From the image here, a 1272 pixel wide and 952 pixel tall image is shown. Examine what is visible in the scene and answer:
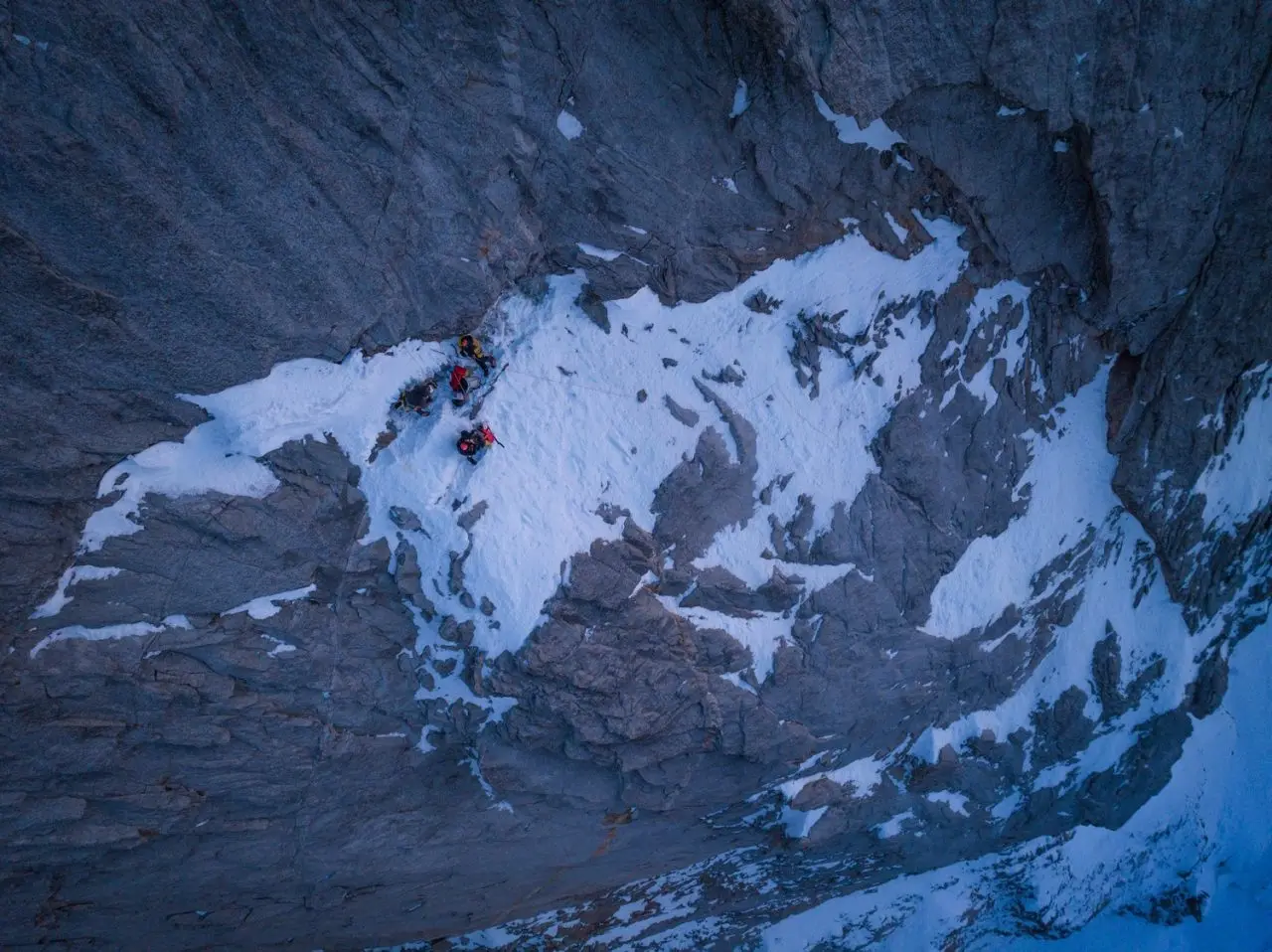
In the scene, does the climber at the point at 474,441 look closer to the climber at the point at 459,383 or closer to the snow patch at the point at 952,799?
the climber at the point at 459,383

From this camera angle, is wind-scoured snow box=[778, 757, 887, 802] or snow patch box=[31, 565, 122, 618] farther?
wind-scoured snow box=[778, 757, 887, 802]

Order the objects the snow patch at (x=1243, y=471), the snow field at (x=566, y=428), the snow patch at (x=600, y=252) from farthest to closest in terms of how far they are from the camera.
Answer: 1. the snow patch at (x=1243, y=471)
2. the snow patch at (x=600, y=252)
3. the snow field at (x=566, y=428)

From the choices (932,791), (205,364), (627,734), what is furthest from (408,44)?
(932,791)

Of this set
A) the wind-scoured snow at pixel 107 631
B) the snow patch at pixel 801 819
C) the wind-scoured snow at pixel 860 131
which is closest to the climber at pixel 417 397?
the wind-scoured snow at pixel 107 631

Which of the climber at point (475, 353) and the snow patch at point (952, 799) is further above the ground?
the climber at point (475, 353)

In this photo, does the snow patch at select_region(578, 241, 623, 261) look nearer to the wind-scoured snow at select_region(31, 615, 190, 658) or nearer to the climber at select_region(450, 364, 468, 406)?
the climber at select_region(450, 364, 468, 406)

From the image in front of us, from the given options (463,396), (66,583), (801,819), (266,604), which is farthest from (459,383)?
(801,819)

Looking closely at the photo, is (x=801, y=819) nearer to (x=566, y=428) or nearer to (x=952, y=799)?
(x=952, y=799)

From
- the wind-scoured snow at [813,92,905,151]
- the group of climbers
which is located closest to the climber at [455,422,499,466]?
the group of climbers
